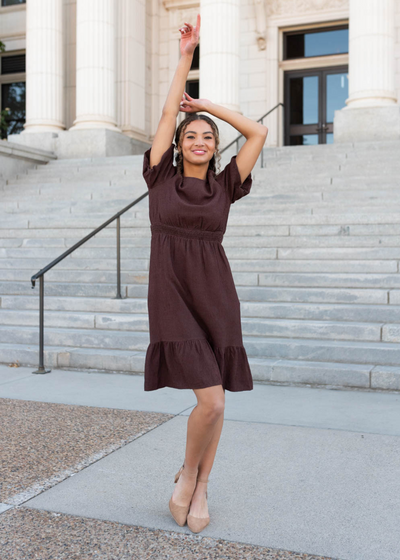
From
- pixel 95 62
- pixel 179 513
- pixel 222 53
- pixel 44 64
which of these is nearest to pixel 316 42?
pixel 222 53

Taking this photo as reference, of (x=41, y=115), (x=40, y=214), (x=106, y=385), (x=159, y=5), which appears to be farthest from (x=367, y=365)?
(x=159, y=5)

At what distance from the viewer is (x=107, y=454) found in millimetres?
4207

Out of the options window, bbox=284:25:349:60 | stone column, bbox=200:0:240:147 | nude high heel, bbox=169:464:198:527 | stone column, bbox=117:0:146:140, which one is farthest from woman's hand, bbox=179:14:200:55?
window, bbox=284:25:349:60

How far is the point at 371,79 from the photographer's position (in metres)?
14.5

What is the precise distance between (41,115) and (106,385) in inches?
506

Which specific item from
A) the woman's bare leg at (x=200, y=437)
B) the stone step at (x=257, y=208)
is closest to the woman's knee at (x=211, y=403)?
the woman's bare leg at (x=200, y=437)

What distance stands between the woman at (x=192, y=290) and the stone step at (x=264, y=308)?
4.20 m

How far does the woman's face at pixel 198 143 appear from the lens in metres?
3.14

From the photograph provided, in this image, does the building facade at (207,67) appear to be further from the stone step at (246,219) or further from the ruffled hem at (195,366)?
the ruffled hem at (195,366)

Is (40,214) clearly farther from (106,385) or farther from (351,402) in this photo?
(351,402)

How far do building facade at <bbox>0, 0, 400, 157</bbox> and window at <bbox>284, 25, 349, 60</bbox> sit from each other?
3cm

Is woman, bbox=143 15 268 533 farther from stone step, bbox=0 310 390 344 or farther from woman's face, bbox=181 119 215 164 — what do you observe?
stone step, bbox=0 310 390 344

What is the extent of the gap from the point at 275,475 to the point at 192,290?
1.41m

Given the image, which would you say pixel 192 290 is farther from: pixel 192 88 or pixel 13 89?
pixel 13 89
